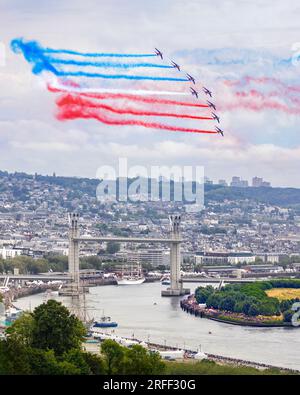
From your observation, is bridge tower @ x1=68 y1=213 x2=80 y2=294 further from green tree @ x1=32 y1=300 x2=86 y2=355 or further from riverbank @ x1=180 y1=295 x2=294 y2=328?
green tree @ x1=32 y1=300 x2=86 y2=355

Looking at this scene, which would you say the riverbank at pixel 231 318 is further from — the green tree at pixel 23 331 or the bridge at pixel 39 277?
the green tree at pixel 23 331

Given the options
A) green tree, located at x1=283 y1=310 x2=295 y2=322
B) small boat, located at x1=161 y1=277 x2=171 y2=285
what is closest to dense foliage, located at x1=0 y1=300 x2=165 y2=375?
green tree, located at x1=283 y1=310 x2=295 y2=322

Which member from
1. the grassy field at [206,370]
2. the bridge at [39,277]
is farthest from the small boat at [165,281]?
the grassy field at [206,370]

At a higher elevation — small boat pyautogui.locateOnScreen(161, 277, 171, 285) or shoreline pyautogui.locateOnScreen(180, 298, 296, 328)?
small boat pyautogui.locateOnScreen(161, 277, 171, 285)
